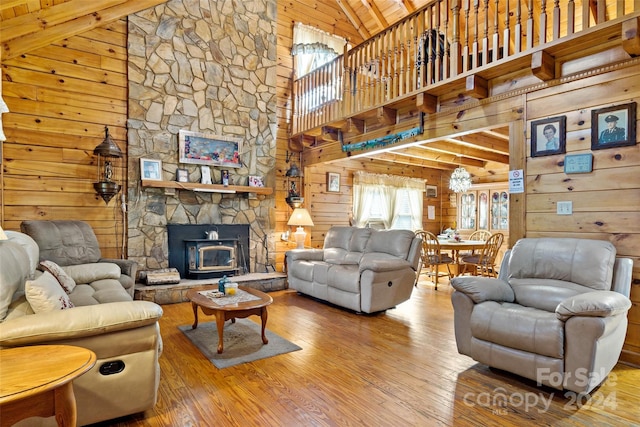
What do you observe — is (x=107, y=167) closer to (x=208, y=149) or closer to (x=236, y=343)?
(x=208, y=149)

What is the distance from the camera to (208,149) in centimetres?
548

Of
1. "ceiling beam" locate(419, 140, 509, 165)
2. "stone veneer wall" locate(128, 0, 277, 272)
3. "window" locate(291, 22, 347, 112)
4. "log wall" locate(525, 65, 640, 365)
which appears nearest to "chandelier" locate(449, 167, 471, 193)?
"ceiling beam" locate(419, 140, 509, 165)

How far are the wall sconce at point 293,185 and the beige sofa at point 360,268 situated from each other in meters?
1.05

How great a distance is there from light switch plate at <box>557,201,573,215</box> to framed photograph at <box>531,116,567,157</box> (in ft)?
1.45

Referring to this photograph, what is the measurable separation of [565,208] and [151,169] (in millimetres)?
4835

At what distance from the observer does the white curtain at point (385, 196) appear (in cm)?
723

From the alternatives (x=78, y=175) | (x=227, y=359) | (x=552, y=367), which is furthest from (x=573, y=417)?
(x=78, y=175)

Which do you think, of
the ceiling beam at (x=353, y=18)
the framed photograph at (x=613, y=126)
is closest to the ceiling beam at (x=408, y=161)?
the ceiling beam at (x=353, y=18)

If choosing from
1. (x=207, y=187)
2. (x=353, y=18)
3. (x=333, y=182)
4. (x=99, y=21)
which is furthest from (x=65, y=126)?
(x=353, y=18)

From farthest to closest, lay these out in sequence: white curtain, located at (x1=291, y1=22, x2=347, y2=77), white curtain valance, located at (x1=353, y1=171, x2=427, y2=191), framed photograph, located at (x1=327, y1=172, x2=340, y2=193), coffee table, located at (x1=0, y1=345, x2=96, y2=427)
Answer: white curtain valance, located at (x1=353, y1=171, x2=427, y2=191) < framed photograph, located at (x1=327, y1=172, x2=340, y2=193) < white curtain, located at (x1=291, y1=22, x2=347, y2=77) < coffee table, located at (x1=0, y1=345, x2=96, y2=427)

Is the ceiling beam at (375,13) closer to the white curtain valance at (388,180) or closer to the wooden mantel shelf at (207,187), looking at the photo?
the white curtain valance at (388,180)

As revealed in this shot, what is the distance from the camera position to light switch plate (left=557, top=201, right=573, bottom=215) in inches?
121

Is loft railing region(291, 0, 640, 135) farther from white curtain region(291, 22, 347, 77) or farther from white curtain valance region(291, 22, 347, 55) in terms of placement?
white curtain region(291, 22, 347, 77)

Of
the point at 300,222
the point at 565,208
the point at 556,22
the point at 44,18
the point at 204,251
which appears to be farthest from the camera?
the point at 300,222
